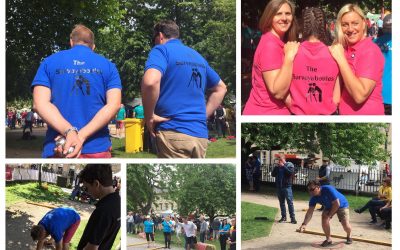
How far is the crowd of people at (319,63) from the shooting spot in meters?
6.33

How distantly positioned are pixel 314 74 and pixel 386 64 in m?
0.68

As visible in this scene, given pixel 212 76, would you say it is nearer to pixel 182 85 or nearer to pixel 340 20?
pixel 182 85

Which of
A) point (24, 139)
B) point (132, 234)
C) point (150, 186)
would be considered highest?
point (24, 139)

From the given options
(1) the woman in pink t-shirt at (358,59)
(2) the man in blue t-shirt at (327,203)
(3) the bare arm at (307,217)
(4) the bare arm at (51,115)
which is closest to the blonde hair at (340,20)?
(1) the woman in pink t-shirt at (358,59)

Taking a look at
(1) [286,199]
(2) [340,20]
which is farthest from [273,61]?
(1) [286,199]

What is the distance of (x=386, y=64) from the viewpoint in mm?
6359

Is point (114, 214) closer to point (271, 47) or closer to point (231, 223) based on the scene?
point (231, 223)

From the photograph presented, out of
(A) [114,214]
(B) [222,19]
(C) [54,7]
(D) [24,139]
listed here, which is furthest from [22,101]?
(B) [222,19]

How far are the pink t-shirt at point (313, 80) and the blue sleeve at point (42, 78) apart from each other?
227cm

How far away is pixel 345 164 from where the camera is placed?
250 inches

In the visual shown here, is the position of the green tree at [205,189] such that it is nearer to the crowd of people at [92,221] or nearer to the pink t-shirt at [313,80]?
the crowd of people at [92,221]

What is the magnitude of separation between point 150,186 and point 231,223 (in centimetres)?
83

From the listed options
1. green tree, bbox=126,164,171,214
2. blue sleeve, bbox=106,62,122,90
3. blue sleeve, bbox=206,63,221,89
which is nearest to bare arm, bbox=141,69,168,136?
blue sleeve, bbox=106,62,122,90

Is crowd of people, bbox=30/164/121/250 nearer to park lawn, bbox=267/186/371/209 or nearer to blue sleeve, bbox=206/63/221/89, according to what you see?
blue sleeve, bbox=206/63/221/89
